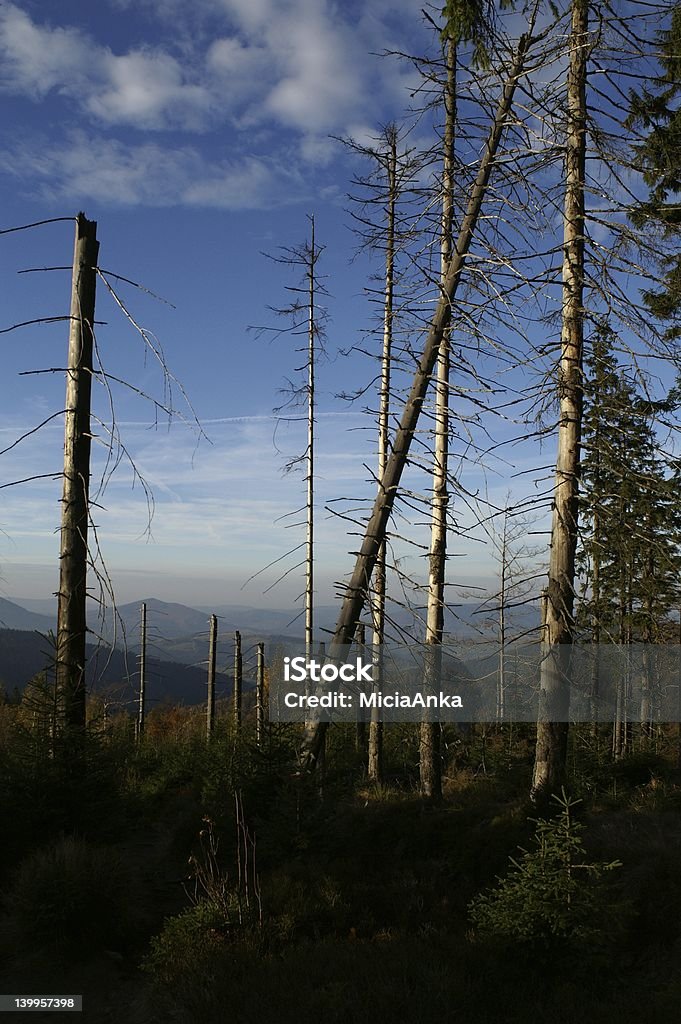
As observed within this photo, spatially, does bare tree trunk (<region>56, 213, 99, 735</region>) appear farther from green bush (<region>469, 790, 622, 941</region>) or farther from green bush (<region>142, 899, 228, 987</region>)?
green bush (<region>469, 790, 622, 941</region>)

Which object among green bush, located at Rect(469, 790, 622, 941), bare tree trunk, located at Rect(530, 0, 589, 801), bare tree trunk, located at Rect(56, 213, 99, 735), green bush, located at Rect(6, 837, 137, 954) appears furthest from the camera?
bare tree trunk, located at Rect(530, 0, 589, 801)

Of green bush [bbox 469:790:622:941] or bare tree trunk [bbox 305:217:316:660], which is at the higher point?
bare tree trunk [bbox 305:217:316:660]

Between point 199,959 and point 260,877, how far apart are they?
1858 mm

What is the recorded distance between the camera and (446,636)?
45.3ft

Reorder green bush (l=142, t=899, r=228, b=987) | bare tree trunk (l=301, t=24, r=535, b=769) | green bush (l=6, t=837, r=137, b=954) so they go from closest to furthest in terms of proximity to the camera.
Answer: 1. green bush (l=142, t=899, r=228, b=987)
2. green bush (l=6, t=837, r=137, b=954)
3. bare tree trunk (l=301, t=24, r=535, b=769)

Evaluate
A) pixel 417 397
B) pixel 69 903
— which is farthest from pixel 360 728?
pixel 417 397

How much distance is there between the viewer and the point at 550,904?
5777 mm

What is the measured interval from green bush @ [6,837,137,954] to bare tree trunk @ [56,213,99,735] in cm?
217

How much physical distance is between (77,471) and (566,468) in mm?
6990

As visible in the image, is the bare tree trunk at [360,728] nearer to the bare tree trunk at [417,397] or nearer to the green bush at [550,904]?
the bare tree trunk at [417,397]

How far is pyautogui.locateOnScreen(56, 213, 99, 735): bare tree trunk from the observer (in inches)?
336
